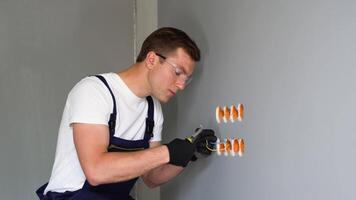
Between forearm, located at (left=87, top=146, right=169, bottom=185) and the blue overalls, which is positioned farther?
the blue overalls

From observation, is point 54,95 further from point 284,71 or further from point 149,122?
point 284,71

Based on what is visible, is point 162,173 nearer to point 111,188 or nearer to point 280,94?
point 111,188

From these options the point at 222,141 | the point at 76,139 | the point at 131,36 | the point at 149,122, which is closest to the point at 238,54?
the point at 222,141

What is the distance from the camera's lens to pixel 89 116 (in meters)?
1.18

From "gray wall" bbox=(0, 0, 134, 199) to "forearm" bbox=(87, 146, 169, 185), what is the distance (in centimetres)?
74

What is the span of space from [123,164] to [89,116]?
173 mm

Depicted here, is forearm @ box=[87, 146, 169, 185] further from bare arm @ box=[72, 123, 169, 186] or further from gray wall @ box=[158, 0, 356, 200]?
gray wall @ box=[158, 0, 356, 200]

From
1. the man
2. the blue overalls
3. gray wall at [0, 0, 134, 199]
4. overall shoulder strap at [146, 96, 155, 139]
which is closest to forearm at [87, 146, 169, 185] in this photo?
the man

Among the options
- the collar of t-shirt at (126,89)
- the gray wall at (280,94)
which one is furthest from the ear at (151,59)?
the gray wall at (280,94)

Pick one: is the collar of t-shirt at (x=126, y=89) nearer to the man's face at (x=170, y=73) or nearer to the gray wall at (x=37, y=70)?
the man's face at (x=170, y=73)

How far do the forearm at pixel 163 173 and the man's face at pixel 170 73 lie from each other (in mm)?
289

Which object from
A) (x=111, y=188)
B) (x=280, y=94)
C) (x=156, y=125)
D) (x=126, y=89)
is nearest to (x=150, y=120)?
(x=156, y=125)

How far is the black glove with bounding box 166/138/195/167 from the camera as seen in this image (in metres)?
1.23

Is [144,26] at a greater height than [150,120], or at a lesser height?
greater
